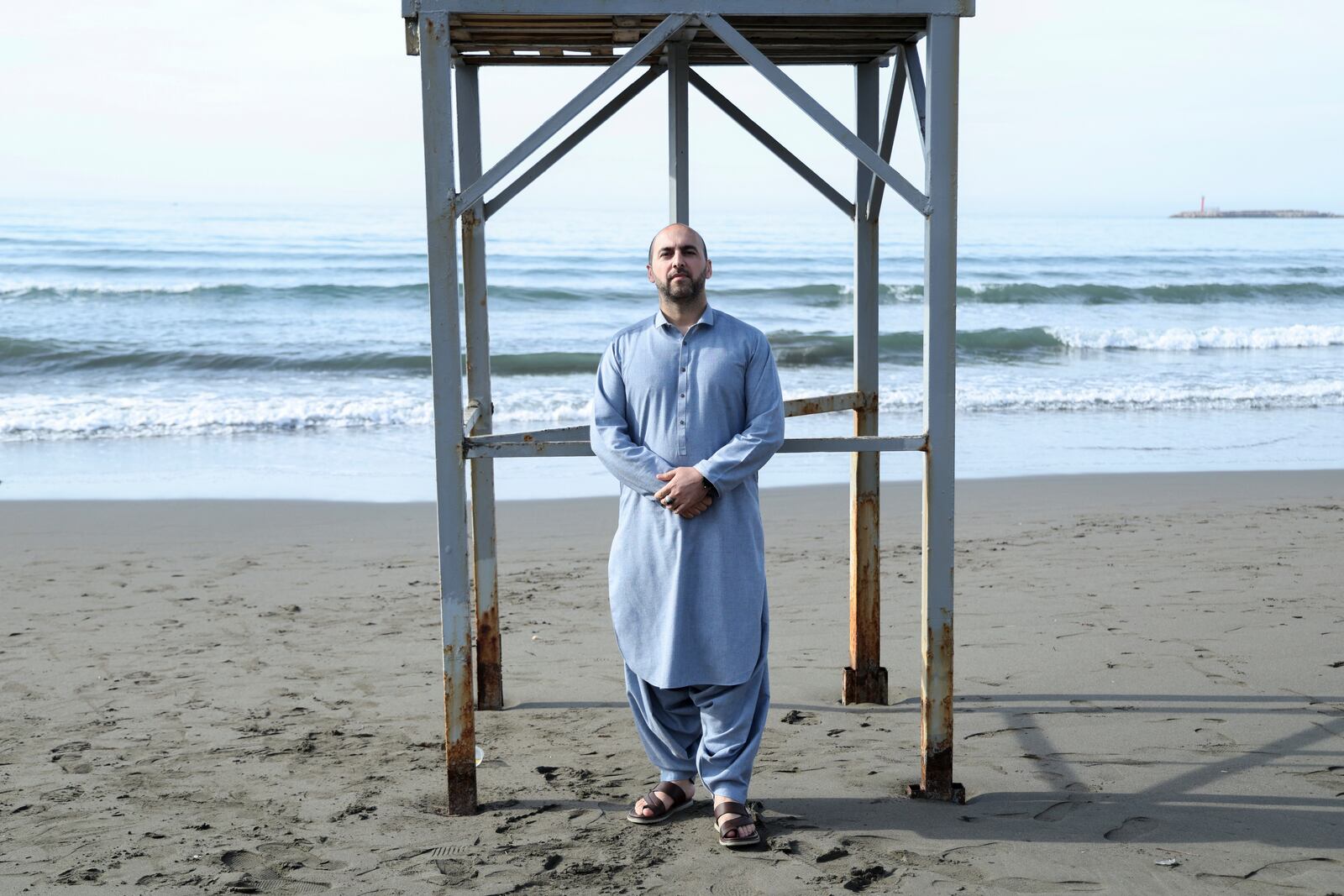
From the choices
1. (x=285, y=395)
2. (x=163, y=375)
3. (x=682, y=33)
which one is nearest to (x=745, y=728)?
(x=682, y=33)

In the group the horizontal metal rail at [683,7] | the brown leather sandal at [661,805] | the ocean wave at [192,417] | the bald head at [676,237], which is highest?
the horizontal metal rail at [683,7]

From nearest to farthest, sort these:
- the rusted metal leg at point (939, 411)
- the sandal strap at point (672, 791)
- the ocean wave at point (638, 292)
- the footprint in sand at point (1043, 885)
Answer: the footprint in sand at point (1043, 885) → the rusted metal leg at point (939, 411) → the sandal strap at point (672, 791) → the ocean wave at point (638, 292)

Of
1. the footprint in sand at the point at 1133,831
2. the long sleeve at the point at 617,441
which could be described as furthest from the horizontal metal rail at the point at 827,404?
the footprint in sand at the point at 1133,831

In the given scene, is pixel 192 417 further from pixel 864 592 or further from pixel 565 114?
pixel 565 114

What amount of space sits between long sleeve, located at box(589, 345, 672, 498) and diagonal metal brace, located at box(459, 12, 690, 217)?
2.11 feet

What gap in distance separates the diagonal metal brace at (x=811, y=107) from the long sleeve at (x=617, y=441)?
0.98m

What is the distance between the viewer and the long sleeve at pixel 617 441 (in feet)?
12.7

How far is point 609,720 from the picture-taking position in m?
5.23

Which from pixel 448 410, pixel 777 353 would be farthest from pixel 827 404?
pixel 777 353

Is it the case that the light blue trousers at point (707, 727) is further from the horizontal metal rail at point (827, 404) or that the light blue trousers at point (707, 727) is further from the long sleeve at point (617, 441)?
the horizontal metal rail at point (827, 404)

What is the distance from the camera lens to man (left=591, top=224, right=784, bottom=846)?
12.8 ft

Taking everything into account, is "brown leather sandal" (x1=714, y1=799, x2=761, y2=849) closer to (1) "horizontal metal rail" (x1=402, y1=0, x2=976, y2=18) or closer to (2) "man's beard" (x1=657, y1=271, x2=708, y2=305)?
(2) "man's beard" (x1=657, y1=271, x2=708, y2=305)

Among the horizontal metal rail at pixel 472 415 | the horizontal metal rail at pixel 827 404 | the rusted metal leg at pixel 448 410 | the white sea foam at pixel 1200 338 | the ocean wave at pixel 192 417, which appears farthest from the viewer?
the white sea foam at pixel 1200 338

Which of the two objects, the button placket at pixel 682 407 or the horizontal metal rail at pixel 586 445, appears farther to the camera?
the horizontal metal rail at pixel 586 445
